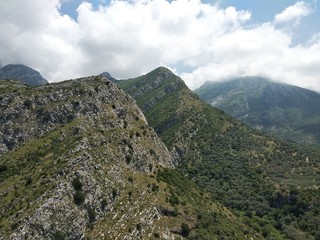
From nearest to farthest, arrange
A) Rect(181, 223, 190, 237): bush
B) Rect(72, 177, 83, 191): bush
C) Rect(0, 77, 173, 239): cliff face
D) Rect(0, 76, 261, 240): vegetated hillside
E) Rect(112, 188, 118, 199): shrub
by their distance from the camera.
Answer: Rect(0, 77, 173, 239): cliff face
Rect(0, 76, 261, 240): vegetated hillside
Rect(72, 177, 83, 191): bush
Rect(112, 188, 118, 199): shrub
Rect(181, 223, 190, 237): bush

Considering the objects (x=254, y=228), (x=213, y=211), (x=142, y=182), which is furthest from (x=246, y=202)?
(x=142, y=182)

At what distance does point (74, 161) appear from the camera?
11825 centimetres

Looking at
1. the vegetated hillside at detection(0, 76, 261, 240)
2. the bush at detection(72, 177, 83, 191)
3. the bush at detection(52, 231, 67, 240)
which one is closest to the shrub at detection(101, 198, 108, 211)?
the vegetated hillside at detection(0, 76, 261, 240)

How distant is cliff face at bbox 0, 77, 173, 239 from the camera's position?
10300 cm

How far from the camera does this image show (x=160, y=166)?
15788 cm

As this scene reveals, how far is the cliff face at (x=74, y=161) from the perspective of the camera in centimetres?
10300

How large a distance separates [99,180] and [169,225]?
24.3 meters

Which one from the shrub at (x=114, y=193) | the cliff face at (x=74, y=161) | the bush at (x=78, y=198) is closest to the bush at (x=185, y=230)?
the cliff face at (x=74, y=161)

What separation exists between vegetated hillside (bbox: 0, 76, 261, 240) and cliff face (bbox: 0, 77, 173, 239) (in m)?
0.30

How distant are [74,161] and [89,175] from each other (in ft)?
19.5

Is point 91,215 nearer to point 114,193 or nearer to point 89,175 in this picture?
point 114,193

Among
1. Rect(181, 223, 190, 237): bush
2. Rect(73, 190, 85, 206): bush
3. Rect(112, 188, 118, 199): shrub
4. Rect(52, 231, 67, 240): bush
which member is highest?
Rect(73, 190, 85, 206): bush

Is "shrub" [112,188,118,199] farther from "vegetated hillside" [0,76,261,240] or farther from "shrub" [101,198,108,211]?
"shrub" [101,198,108,211]

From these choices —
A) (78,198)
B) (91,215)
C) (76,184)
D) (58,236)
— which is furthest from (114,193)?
(58,236)
